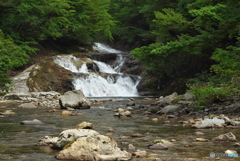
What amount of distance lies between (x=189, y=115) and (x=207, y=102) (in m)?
1.16

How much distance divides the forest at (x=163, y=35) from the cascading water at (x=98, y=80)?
1964 mm

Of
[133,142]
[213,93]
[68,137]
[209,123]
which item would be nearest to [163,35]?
[213,93]

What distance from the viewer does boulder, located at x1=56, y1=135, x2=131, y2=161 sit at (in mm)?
4469

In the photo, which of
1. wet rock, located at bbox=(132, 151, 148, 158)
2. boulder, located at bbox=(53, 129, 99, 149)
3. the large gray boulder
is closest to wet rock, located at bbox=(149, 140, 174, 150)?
wet rock, located at bbox=(132, 151, 148, 158)

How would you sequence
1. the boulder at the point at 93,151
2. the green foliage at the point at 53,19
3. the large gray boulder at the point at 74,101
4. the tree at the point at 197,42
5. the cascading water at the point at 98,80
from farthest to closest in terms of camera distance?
the green foliage at the point at 53,19
the cascading water at the point at 98,80
the large gray boulder at the point at 74,101
the tree at the point at 197,42
the boulder at the point at 93,151

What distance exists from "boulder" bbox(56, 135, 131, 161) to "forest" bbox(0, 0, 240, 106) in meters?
5.64

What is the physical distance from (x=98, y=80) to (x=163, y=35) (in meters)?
7.10

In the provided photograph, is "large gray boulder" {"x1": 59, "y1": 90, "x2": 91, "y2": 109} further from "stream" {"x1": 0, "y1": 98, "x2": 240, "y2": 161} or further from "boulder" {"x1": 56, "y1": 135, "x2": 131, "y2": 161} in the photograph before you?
"boulder" {"x1": 56, "y1": 135, "x2": 131, "y2": 161}

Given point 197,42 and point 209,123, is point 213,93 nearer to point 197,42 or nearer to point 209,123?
point 197,42

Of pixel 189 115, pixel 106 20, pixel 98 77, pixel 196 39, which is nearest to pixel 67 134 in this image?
pixel 189 115

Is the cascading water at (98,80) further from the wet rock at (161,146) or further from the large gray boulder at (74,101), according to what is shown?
the wet rock at (161,146)

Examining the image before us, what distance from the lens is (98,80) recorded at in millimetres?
24312

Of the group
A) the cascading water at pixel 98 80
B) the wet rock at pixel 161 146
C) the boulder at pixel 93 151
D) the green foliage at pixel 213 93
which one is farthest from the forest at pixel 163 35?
the boulder at pixel 93 151

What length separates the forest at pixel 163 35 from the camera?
988 centimetres
